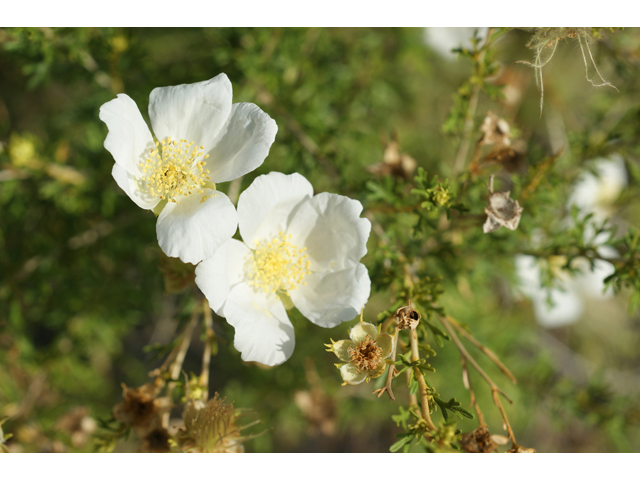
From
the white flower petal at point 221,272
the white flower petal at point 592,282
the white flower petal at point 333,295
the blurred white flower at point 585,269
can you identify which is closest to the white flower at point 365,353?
the white flower petal at point 333,295

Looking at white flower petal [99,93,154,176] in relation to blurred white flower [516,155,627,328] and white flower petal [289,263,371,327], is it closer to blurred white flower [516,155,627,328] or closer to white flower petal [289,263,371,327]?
white flower petal [289,263,371,327]

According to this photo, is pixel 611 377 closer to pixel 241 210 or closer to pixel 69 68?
pixel 241 210

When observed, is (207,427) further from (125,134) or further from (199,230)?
(125,134)

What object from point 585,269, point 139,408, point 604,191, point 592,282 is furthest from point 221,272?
point 604,191

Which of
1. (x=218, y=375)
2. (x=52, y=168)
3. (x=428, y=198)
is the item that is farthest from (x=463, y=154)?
(x=218, y=375)

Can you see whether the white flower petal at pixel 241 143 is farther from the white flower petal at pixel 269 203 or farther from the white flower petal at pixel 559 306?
the white flower petal at pixel 559 306
